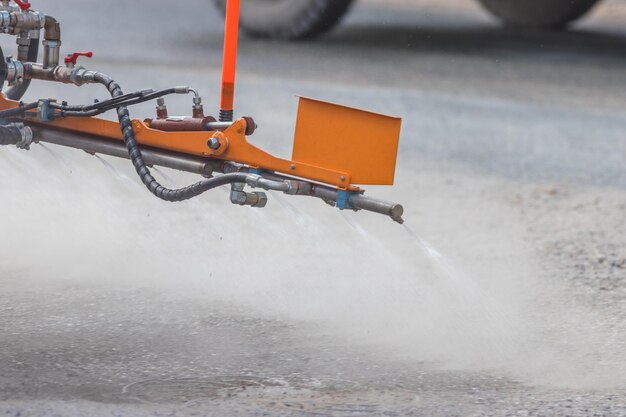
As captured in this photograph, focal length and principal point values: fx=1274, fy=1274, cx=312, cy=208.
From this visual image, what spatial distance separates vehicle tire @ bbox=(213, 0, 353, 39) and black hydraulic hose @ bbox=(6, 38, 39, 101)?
679cm

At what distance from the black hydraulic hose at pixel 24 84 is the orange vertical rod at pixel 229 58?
760 mm

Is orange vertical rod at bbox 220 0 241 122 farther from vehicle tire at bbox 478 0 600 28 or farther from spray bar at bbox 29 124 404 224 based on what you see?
vehicle tire at bbox 478 0 600 28

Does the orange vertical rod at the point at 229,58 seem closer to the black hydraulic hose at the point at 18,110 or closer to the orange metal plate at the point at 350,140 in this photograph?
the orange metal plate at the point at 350,140

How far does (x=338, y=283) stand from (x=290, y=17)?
22.3ft

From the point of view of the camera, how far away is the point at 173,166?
12.8ft

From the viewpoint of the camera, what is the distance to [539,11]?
516 inches

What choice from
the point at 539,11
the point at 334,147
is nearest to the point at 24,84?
the point at 334,147

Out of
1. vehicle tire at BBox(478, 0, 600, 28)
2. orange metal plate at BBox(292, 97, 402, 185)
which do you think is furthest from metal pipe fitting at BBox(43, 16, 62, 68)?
vehicle tire at BBox(478, 0, 600, 28)

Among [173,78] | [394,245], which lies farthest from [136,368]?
[173,78]

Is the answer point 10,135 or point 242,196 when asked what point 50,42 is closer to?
point 10,135

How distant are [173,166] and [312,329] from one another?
0.67 metres

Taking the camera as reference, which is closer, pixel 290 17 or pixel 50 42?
pixel 50 42

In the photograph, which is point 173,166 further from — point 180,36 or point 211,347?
point 180,36

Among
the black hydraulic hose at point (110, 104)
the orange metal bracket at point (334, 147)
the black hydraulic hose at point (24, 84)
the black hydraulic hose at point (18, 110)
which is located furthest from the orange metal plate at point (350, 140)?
the black hydraulic hose at point (24, 84)
